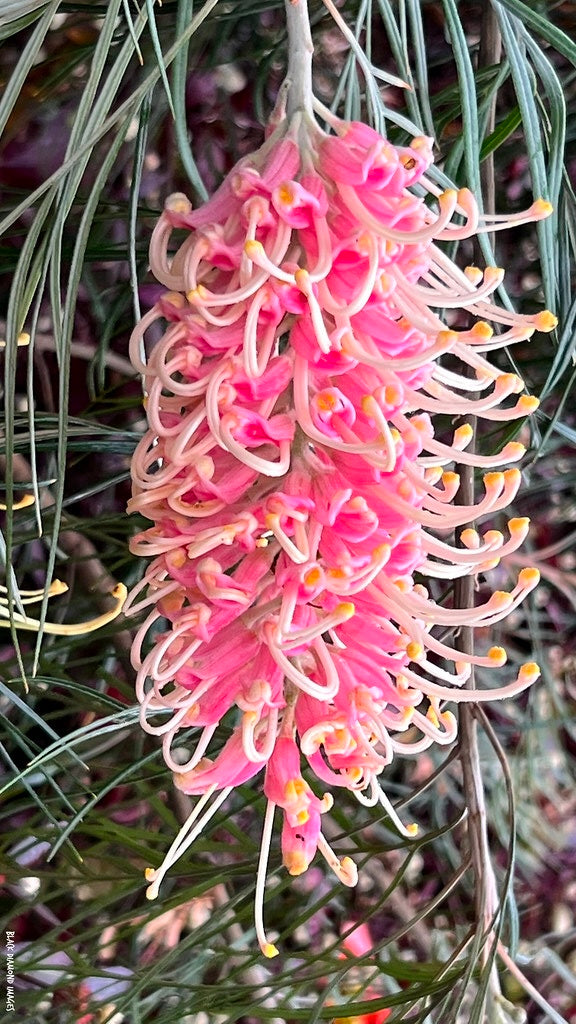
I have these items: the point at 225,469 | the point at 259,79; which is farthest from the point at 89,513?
the point at 225,469

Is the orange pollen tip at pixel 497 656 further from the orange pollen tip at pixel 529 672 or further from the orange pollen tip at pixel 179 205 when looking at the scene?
the orange pollen tip at pixel 179 205

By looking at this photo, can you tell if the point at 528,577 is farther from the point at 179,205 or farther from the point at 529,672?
the point at 179,205

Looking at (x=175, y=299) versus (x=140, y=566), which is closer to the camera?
(x=175, y=299)

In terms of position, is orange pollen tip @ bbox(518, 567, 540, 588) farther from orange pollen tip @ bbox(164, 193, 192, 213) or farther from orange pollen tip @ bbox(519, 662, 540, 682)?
orange pollen tip @ bbox(164, 193, 192, 213)

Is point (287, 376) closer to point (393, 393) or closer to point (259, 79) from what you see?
point (393, 393)

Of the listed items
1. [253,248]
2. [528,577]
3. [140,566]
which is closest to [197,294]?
[253,248]

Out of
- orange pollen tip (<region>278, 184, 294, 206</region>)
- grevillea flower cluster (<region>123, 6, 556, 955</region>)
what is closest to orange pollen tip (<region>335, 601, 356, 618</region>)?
grevillea flower cluster (<region>123, 6, 556, 955</region>)

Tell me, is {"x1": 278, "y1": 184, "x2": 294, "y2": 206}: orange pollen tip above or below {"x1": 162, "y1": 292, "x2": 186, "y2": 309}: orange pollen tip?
above

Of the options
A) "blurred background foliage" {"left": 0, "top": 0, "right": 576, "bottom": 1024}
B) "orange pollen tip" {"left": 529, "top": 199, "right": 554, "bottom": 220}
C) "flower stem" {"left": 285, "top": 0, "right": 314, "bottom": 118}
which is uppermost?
"flower stem" {"left": 285, "top": 0, "right": 314, "bottom": 118}
